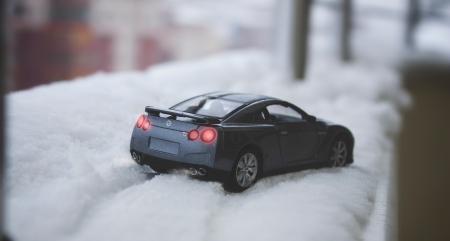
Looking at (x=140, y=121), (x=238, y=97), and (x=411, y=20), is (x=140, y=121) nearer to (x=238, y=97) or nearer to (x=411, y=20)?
(x=238, y=97)

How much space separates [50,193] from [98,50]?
57767 millimetres

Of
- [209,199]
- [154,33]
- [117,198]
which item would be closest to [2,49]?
[117,198]

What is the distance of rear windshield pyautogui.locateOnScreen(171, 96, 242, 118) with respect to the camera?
5129mm

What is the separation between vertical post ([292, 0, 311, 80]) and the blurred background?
23 millimetres

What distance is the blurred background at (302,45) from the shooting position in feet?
23.9

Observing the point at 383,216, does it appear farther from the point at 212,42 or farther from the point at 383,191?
the point at 212,42

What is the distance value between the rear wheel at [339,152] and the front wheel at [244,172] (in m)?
1.10

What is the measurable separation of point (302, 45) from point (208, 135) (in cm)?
919

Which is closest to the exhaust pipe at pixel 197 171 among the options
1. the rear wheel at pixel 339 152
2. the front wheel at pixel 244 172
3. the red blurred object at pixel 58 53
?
the front wheel at pixel 244 172

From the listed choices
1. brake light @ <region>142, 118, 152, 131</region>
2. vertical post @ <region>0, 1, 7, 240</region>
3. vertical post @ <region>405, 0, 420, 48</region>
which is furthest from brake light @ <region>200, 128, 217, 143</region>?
vertical post @ <region>405, 0, 420, 48</region>

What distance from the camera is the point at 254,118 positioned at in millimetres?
5258

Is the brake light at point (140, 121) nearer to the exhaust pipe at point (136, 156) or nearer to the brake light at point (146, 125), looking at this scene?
the brake light at point (146, 125)

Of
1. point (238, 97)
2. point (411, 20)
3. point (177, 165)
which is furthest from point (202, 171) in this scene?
point (411, 20)

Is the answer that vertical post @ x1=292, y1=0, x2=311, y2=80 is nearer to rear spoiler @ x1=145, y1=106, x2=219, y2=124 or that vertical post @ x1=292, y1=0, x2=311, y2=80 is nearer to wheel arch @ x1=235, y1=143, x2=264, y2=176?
wheel arch @ x1=235, y1=143, x2=264, y2=176
